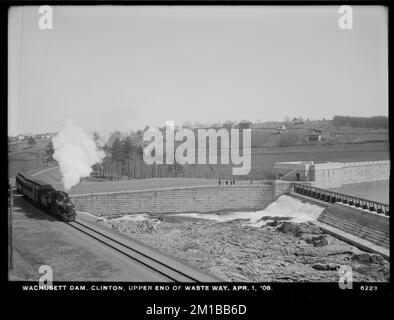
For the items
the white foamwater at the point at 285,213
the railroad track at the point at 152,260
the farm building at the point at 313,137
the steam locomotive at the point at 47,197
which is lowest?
the white foamwater at the point at 285,213

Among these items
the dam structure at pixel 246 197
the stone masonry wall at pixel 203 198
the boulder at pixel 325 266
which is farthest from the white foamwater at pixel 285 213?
the boulder at pixel 325 266

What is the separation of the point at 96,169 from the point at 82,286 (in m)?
8.91

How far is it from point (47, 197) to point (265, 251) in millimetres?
8777

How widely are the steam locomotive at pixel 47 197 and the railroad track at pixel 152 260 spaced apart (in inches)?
29.4

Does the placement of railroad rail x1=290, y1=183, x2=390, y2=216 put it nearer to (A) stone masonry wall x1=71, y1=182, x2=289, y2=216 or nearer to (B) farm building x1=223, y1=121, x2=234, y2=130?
(A) stone masonry wall x1=71, y1=182, x2=289, y2=216

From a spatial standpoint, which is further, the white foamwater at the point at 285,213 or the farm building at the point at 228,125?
the white foamwater at the point at 285,213

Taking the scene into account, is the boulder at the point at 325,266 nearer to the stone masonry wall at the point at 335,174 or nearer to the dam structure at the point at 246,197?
the dam structure at the point at 246,197

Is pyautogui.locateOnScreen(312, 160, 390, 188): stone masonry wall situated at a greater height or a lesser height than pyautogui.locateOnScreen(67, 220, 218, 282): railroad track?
greater

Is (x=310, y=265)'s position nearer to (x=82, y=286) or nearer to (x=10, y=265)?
(x=82, y=286)

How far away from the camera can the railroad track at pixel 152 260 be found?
8328 mm

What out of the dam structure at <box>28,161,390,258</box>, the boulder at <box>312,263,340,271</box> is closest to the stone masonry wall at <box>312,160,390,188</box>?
the dam structure at <box>28,161,390,258</box>

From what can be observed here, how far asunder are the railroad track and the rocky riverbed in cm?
75

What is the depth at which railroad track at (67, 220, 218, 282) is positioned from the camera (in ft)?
27.3
